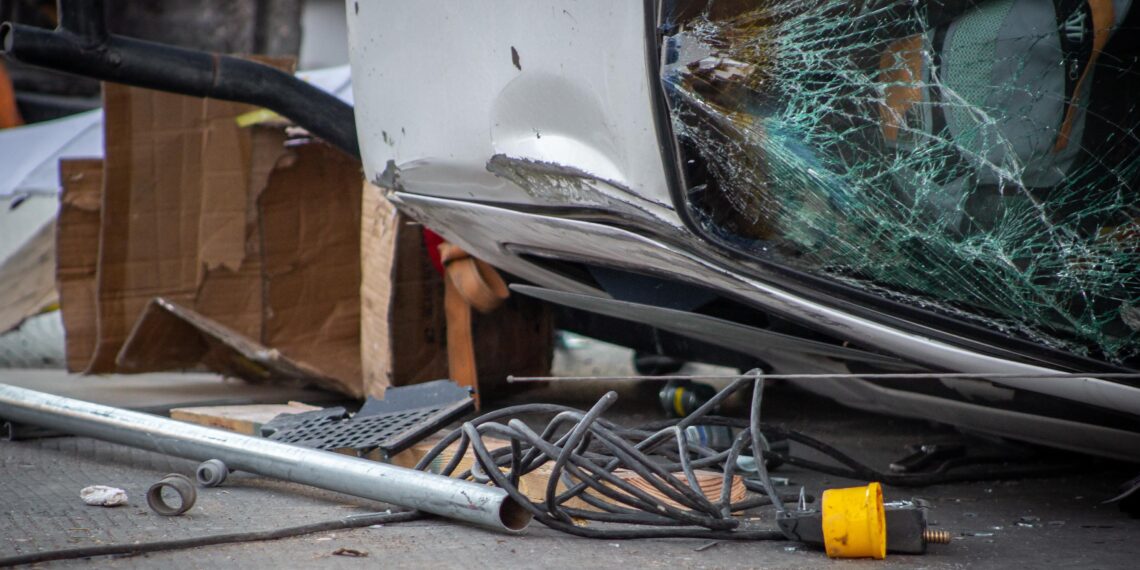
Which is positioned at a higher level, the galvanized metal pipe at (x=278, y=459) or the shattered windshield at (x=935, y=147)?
the shattered windshield at (x=935, y=147)

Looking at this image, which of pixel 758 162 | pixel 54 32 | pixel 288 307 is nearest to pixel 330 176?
pixel 288 307

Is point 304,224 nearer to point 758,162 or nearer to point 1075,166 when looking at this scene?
point 758,162

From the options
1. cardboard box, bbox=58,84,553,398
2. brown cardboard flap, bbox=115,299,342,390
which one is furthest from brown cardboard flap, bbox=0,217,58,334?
brown cardboard flap, bbox=115,299,342,390

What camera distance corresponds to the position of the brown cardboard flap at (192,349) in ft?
11.1

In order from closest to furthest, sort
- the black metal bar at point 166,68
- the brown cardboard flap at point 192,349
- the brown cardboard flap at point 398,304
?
the black metal bar at point 166,68 → the brown cardboard flap at point 398,304 → the brown cardboard flap at point 192,349

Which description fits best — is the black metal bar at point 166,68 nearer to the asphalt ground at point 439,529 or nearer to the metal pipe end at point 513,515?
the asphalt ground at point 439,529

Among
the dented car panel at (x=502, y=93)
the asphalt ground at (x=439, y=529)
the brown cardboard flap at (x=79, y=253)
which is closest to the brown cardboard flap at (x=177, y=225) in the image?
Result: the brown cardboard flap at (x=79, y=253)

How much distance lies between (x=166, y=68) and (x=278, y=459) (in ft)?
4.38

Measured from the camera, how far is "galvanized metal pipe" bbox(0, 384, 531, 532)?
1.86 m

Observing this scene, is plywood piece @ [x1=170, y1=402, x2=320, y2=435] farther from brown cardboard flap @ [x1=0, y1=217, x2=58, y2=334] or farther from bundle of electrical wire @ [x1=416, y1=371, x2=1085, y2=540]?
brown cardboard flap @ [x1=0, y1=217, x2=58, y2=334]

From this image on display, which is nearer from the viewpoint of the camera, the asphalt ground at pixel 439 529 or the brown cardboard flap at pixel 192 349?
the asphalt ground at pixel 439 529

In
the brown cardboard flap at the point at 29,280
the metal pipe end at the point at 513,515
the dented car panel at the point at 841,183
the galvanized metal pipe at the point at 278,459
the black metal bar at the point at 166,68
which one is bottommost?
the metal pipe end at the point at 513,515

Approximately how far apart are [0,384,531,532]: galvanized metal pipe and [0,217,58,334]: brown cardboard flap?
5.75 ft

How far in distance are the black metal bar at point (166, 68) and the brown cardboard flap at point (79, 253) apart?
28.7 inches
